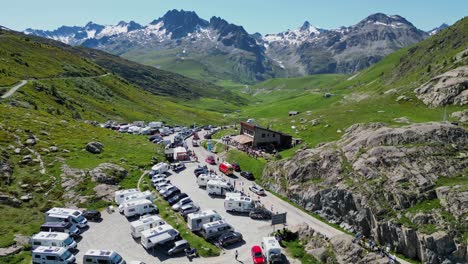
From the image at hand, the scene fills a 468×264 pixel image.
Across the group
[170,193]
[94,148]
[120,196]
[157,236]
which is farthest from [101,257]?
[94,148]

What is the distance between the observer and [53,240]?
48.0 metres

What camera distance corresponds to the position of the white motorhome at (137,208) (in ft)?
199

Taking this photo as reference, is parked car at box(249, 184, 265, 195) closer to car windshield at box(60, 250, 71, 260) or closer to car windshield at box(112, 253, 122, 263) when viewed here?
car windshield at box(112, 253, 122, 263)

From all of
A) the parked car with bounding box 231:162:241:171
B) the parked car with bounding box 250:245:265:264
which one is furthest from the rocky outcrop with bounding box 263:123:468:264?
the parked car with bounding box 250:245:265:264

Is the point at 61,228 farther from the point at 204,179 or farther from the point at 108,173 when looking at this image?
the point at 204,179

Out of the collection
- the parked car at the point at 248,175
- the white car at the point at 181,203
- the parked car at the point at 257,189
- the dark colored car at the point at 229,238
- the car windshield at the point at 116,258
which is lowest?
the car windshield at the point at 116,258

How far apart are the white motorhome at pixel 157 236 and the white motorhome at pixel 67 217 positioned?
12436mm

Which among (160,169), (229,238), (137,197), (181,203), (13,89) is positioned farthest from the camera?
(13,89)

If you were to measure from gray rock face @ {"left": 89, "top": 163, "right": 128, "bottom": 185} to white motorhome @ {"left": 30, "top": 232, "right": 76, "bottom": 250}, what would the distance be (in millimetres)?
24293

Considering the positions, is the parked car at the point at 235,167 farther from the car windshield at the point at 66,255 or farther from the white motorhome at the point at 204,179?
the car windshield at the point at 66,255

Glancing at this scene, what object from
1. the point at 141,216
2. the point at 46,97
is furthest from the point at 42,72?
the point at 141,216

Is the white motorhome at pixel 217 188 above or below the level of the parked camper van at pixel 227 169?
below

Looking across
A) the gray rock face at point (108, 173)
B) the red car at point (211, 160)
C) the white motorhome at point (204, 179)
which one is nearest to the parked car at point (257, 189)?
the white motorhome at point (204, 179)

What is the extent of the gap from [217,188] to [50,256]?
107 ft
